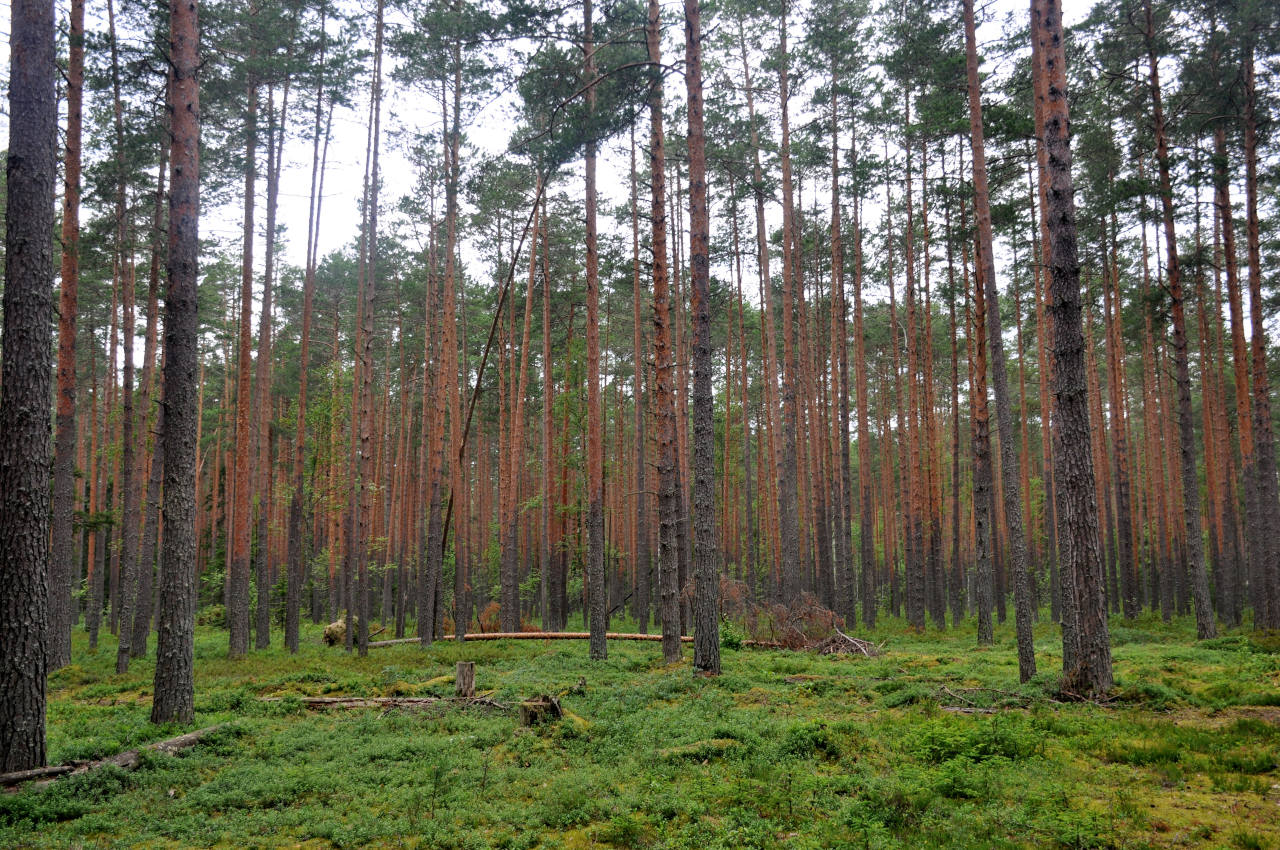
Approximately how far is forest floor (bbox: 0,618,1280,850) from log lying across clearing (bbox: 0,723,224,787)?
0.71 ft

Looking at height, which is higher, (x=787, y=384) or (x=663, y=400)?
(x=787, y=384)

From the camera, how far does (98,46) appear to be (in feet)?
41.8

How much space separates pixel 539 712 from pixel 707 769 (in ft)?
9.68

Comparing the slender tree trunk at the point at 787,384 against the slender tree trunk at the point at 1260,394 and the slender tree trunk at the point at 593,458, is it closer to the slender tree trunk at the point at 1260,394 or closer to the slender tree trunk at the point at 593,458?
the slender tree trunk at the point at 593,458

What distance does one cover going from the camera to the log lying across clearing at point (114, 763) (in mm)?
5922

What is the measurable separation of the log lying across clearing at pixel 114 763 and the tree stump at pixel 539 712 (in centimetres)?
344

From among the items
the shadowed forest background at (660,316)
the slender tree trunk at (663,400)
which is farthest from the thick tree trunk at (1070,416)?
the slender tree trunk at (663,400)

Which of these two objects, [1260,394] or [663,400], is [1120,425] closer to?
[1260,394]

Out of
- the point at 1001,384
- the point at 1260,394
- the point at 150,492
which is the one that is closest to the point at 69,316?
the point at 150,492

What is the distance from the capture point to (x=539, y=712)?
852 centimetres

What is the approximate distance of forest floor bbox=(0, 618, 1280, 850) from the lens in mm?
4871

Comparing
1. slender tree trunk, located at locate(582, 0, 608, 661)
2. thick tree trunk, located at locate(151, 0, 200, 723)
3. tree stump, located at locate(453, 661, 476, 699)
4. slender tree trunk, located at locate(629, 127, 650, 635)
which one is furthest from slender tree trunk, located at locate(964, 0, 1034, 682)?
thick tree trunk, located at locate(151, 0, 200, 723)

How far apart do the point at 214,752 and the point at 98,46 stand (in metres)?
13.0

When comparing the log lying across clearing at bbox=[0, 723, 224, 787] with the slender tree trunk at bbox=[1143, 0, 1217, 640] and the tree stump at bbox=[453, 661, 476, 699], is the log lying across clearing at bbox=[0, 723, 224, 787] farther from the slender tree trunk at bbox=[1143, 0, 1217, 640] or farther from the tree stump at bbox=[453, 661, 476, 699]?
the slender tree trunk at bbox=[1143, 0, 1217, 640]
